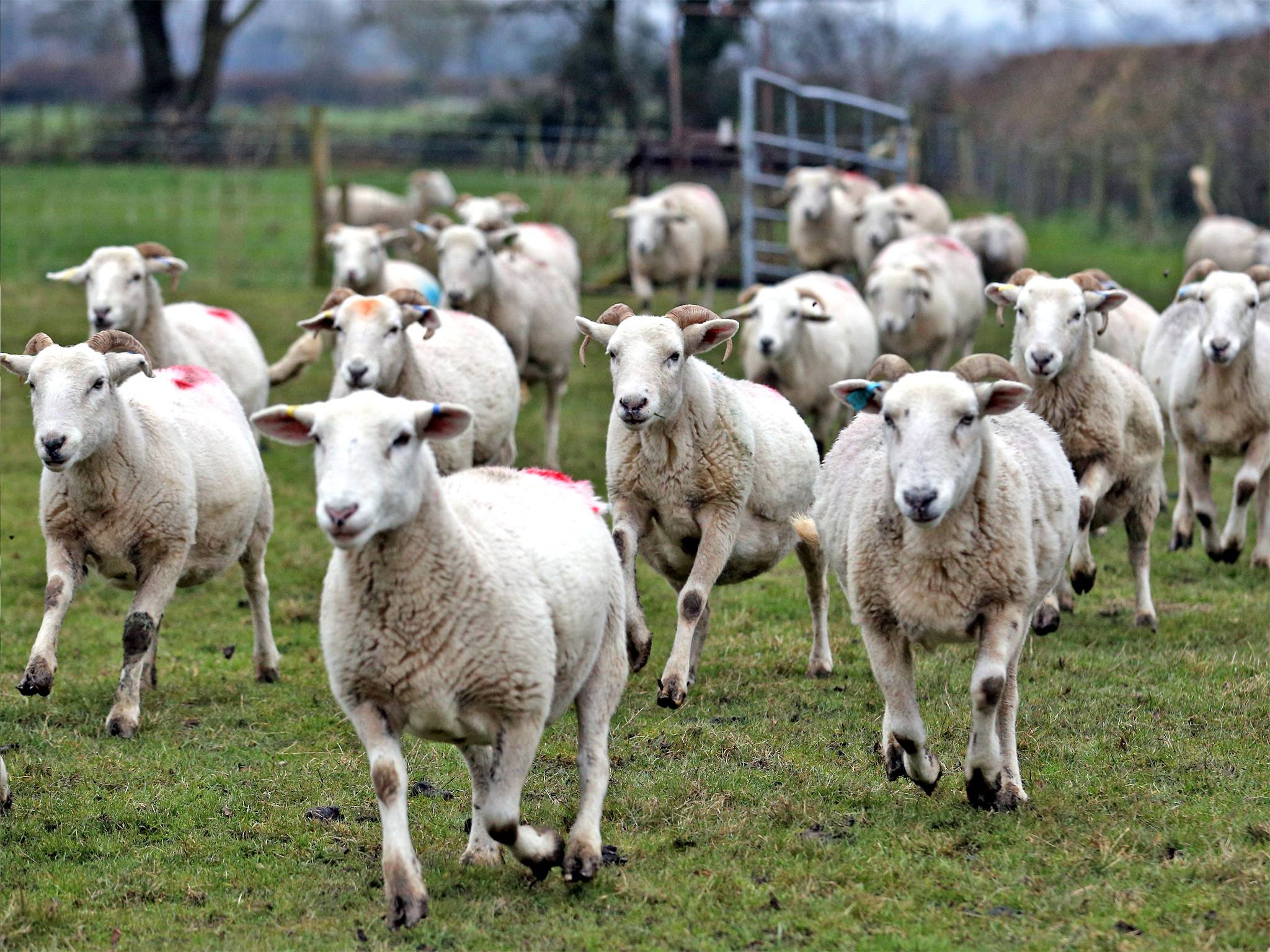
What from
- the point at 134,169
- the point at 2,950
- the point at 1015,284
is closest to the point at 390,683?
the point at 2,950

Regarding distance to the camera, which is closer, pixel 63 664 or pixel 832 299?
pixel 63 664

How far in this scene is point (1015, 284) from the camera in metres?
7.98

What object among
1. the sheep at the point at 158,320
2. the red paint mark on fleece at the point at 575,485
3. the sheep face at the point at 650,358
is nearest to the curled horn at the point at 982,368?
the red paint mark on fleece at the point at 575,485

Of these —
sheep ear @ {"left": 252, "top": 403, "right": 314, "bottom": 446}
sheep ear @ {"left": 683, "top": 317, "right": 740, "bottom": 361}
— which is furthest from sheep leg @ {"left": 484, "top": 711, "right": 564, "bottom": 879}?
sheep ear @ {"left": 683, "top": 317, "right": 740, "bottom": 361}

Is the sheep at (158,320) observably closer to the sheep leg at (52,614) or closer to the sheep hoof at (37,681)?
the sheep leg at (52,614)

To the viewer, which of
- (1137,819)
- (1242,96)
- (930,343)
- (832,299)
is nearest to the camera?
(1137,819)

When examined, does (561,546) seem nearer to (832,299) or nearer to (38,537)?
(38,537)

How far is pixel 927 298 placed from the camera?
13.4 metres

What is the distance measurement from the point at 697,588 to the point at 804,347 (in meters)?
4.88

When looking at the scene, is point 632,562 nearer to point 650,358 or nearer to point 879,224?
point 650,358

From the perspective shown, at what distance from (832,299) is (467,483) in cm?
744

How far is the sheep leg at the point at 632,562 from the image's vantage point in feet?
21.1

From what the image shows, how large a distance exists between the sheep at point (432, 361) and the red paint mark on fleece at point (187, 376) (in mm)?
637

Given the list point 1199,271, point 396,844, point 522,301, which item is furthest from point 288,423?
point 522,301
